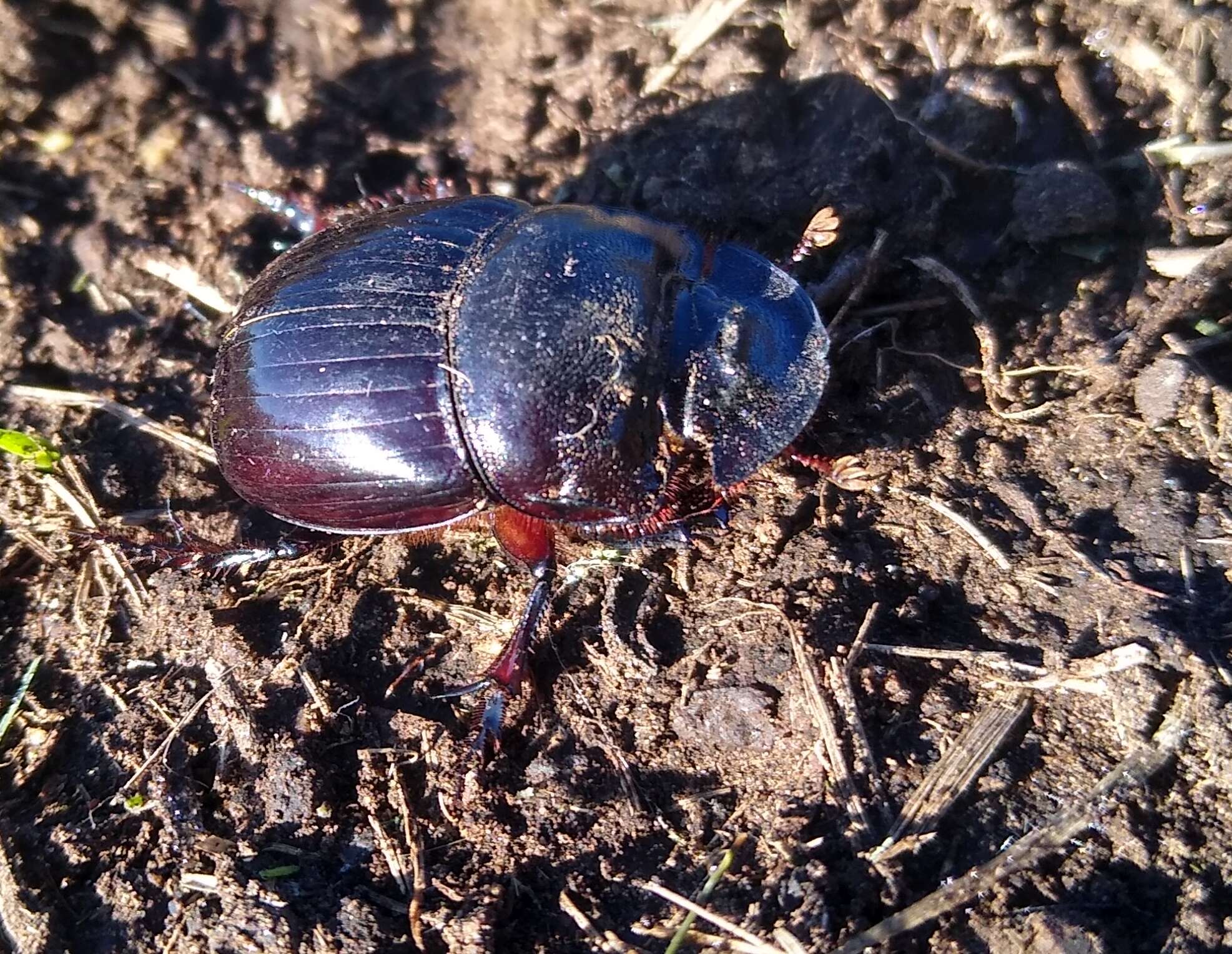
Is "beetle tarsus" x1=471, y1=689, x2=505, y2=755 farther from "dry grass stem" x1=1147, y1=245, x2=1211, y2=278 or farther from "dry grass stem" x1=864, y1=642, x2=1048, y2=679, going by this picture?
"dry grass stem" x1=1147, y1=245, x2=1211, y2=278

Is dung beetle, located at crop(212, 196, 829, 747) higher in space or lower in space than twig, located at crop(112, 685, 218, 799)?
higher

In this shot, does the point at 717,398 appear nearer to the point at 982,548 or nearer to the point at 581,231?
the point at 581,231

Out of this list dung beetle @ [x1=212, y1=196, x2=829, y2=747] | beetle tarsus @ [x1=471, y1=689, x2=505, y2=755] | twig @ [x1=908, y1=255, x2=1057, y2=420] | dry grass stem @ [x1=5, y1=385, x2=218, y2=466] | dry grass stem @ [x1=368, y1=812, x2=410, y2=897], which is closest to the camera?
dry grass stem @ [x1=368, y1=812, x2=410, y2=897]

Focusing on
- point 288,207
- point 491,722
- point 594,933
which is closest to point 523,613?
point 491,722

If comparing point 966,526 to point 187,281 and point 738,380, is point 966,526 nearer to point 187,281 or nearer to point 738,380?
point 738,380

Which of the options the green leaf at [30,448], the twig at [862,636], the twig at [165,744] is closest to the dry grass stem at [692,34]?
the twig at [862,636]

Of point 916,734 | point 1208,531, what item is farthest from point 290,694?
point 1208,531

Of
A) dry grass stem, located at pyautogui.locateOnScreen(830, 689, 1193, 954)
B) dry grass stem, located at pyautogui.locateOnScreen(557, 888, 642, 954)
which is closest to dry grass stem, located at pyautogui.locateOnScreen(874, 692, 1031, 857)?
dry grass stem, located at pyautogui.locateOnScreen(830, 689, 1193, 954)
